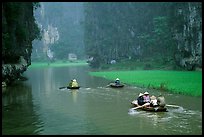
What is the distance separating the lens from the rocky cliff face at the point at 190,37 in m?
41.1

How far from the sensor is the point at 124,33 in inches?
2827

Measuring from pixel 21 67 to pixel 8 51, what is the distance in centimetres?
532

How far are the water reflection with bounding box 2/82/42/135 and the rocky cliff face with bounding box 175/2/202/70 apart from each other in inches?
1012

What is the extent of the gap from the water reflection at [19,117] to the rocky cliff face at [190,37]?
25.7m

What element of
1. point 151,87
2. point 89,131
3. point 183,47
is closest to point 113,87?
point 151,87

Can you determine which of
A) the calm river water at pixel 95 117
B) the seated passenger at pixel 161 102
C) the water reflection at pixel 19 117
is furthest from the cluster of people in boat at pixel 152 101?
the water reflection at pixel 19 117

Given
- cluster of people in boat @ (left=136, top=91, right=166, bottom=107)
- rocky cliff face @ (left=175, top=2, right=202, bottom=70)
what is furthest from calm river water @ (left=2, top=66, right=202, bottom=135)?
rocky cliff face @ (left=175, top=2, right=202, bottom=70)

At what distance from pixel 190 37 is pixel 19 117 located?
105ft

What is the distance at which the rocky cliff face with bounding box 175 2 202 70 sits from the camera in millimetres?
41125

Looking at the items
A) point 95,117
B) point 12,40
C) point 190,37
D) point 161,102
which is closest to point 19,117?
point 95,117

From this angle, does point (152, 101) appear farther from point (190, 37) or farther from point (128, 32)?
point (128, 32)

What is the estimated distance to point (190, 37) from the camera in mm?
43062

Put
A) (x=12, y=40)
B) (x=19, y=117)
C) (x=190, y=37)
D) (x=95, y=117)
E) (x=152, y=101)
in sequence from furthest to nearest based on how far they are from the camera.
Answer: (x=190, y=37) → (x=12, y=40) → (x=152, y=101) → (x=19, y=117) → (x=95, y=117)

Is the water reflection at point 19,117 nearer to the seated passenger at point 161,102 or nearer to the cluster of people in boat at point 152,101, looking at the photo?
the cluster of people in boat at point 152,101
